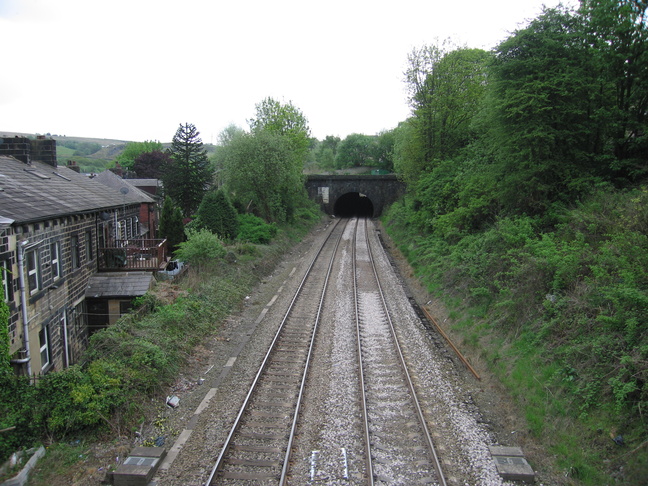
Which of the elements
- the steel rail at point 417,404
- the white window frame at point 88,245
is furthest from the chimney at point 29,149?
the steel rail at point 417,404

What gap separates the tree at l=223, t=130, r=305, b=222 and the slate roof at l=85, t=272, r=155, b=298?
17061mm

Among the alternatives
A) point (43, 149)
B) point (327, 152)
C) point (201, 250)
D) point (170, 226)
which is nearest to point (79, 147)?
point (327, 152)

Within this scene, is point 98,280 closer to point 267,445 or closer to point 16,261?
A: point 16,261

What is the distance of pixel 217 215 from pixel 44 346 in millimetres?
14908

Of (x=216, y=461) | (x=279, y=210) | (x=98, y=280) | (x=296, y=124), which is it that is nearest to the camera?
(x=216, y=461)

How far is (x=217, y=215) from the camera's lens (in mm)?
25781

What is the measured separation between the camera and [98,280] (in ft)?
52.1

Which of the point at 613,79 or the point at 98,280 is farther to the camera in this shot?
the point at 98,280

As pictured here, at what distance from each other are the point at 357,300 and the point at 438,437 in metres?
9.03

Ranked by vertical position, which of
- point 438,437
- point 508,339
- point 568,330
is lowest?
point 438,437

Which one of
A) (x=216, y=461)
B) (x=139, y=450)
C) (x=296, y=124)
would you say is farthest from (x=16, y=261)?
(x=296, y=124)

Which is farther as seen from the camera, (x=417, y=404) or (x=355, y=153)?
(x=355, y=153)

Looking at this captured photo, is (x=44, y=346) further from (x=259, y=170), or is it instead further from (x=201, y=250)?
(x=259, y=170)

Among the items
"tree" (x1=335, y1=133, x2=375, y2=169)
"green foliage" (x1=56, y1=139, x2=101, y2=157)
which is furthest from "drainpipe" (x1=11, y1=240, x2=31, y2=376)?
"green foliage" (x1=56, y1=139, x2=101, y2=157)
